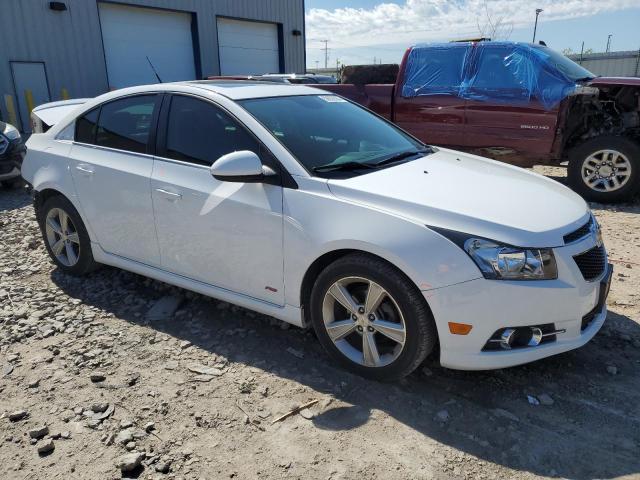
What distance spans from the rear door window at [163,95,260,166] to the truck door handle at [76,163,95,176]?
2.55ft

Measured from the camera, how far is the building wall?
26641mm

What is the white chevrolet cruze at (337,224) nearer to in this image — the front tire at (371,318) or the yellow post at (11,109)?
the front tire at (371,318)

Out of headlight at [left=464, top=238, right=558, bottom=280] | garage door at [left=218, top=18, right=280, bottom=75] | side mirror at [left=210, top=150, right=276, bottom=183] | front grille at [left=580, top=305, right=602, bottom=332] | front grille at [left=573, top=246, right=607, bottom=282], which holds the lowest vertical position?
front grille at [left=580, top=305, right=602, bottom=332]

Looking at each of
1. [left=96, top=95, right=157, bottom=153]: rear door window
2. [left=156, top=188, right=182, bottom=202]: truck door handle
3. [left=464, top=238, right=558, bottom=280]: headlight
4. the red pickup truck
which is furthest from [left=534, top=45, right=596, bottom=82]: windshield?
[left=156, top=188, right=182, bottom=202]: truck door handle

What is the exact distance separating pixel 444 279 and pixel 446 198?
1.62ft

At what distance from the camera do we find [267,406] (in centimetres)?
281

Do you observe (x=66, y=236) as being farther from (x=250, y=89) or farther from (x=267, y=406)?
(x=267, y=406)

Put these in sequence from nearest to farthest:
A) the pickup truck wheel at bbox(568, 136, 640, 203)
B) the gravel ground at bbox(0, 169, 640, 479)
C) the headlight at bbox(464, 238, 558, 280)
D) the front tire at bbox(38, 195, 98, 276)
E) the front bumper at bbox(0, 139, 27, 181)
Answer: the gravel ground at bbox(0, 169, 640, 479), the headlight at bbox(464, 238, 558, 280), the front tire at bbox(38, 195, 98, 276), the pickup truck wheel at bbox(568, 136, 640, 203), the front bumper at bbox(0, 139, 27, 181)

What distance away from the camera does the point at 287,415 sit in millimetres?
2742

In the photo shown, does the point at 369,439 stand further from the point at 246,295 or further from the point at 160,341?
the point at 160,341

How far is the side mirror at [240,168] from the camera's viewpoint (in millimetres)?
2959

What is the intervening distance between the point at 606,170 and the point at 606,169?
1cm

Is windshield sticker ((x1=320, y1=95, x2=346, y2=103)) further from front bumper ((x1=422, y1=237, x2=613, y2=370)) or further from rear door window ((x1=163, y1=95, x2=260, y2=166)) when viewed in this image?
front bumper ((x1=422, y1=237, x2=613, y2=370))

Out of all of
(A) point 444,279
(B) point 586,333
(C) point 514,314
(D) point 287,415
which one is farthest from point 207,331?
(B) point 586,333
